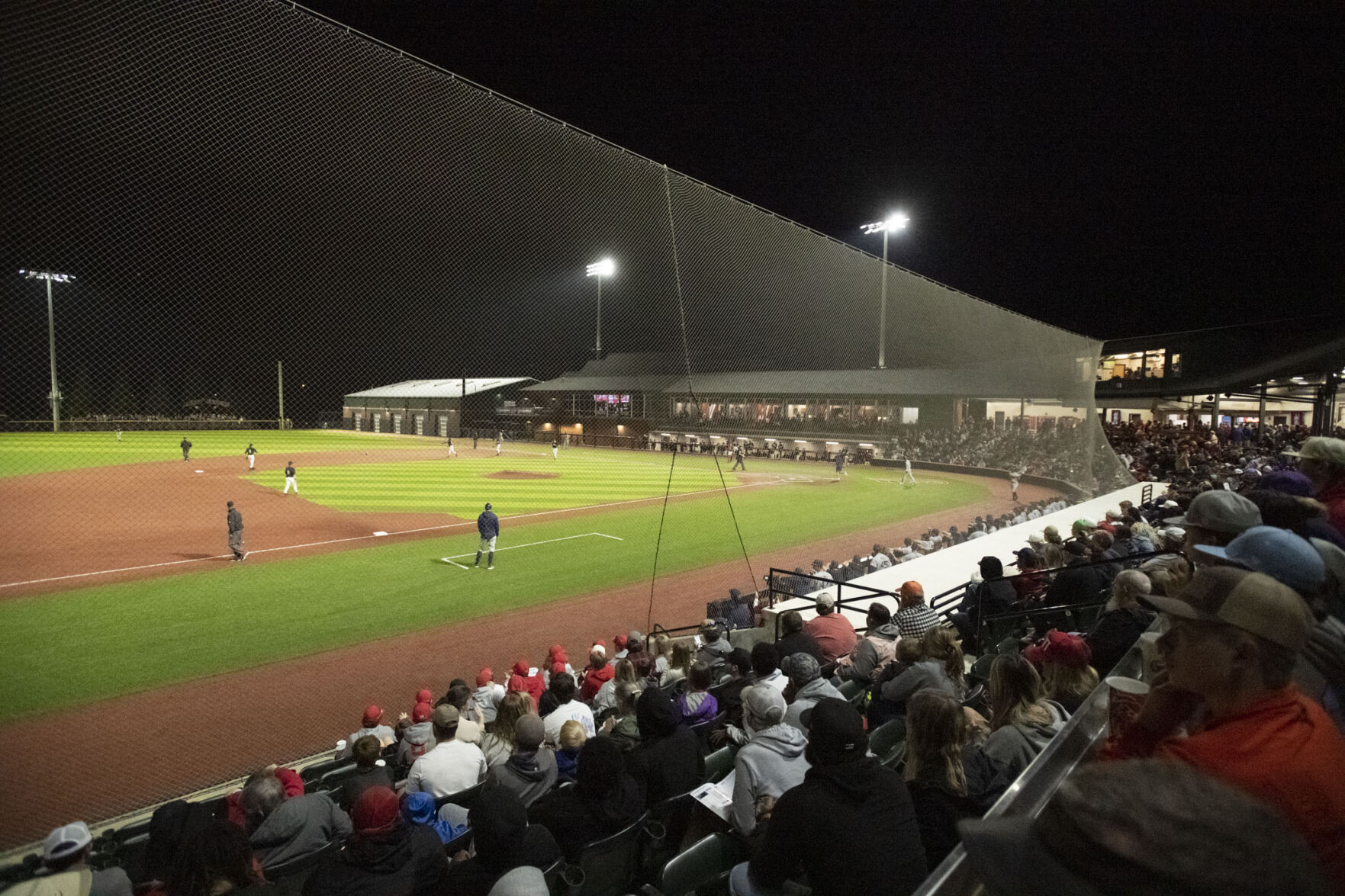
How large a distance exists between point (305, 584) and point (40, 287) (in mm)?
6756

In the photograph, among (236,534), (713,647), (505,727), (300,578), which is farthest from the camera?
(236,534)

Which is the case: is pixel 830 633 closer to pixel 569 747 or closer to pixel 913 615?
pixel 913 615

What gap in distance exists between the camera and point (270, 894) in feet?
9.25

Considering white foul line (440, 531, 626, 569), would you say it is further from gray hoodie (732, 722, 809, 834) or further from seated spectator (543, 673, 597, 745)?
gray hoodie (732, 722, 809, 834)

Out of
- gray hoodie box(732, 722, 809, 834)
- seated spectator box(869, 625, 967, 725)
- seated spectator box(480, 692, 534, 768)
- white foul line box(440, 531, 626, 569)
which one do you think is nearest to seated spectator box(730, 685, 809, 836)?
gray hoodie box(732, 722, 809, 834)

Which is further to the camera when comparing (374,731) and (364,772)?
(374,731)

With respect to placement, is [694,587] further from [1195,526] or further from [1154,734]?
[1154,734]

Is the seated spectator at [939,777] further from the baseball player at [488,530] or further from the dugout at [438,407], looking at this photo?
the dugout at [438,407]

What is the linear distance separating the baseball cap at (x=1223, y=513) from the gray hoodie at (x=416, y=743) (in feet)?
17.7

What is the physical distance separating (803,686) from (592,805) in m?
1.83

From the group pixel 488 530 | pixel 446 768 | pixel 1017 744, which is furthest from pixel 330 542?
pixel 1017 744

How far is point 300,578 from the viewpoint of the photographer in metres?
13.6

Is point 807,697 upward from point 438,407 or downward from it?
downward

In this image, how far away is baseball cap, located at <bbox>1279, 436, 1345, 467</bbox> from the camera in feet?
13.3
